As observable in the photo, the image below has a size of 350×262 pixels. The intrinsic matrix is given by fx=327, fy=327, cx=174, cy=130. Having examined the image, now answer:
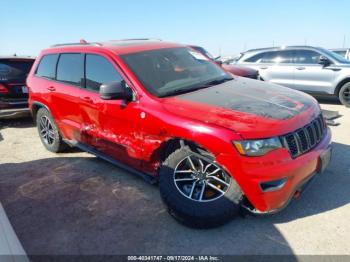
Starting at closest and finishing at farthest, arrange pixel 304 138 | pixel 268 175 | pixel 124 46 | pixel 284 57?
pixel 268 175
pixel 304 138
pixel 124 46
pixel 284 57

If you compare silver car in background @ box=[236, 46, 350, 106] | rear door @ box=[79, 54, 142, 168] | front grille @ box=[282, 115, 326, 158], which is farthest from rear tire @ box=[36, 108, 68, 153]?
silver car in background @ box=[236, 46, 350, 106]

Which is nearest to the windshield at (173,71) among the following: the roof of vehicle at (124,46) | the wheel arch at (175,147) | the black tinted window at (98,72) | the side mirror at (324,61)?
the roof of vehicle at (124,46)

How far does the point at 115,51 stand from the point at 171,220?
83.6 inches

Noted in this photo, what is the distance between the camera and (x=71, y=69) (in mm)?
4699

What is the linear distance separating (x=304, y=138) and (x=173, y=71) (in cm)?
174

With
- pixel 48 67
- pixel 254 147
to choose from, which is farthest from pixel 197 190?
pixel 48 67

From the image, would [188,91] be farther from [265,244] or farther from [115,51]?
[265,244]

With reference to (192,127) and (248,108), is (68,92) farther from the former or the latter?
(248,108)

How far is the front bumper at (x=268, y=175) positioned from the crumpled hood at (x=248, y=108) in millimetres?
221

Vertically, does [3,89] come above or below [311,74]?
above

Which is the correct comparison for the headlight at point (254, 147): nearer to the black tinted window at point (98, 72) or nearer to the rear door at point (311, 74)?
the black tinted window at point (98, 72)

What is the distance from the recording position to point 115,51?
13.2 feet

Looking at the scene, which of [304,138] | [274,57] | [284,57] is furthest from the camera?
[274,57]

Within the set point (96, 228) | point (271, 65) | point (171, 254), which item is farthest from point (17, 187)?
point (271, 65)
